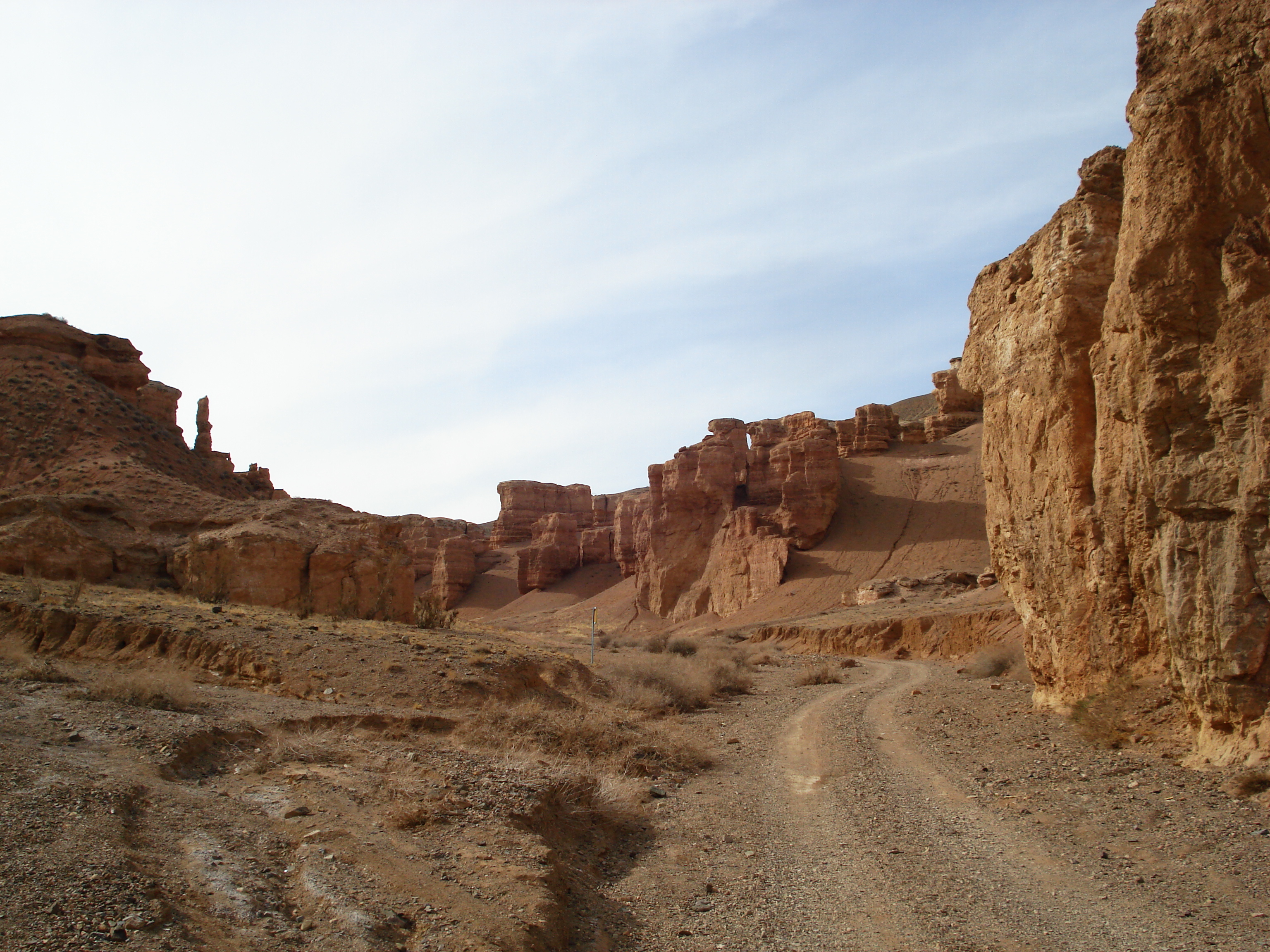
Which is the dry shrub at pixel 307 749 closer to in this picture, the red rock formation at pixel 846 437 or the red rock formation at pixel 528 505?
the red rock formation at pixel 846 437

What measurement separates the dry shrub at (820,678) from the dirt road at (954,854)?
9.47 meters

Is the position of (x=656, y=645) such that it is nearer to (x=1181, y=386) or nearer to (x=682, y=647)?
(x=682, y=647)

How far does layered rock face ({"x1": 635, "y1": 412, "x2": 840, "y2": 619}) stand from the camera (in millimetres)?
54438

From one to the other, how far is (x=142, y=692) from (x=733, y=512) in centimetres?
5059

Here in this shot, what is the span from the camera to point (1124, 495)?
34.5 feet

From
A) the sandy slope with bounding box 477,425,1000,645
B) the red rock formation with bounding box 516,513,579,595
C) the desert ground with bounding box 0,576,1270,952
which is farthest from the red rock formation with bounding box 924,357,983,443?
the desert ground with bounding box 0,576,1270,952

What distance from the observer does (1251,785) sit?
775 centimetres

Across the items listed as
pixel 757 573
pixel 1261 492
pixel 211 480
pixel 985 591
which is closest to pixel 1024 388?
pixel 1261 492

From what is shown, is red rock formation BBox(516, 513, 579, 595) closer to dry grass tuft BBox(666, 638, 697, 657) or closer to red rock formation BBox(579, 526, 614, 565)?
red rock formation BBox(579, 526, 614, 565)

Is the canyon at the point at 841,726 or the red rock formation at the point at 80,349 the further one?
the red rock formation at the point at 80,349

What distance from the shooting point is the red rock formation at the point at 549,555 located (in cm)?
7794

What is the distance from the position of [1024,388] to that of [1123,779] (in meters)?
6.74

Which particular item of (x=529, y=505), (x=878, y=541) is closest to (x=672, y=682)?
(x=878, y=541)

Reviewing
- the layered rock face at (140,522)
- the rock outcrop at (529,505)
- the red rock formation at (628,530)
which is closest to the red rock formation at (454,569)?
the rock outcrop at (529,505)
